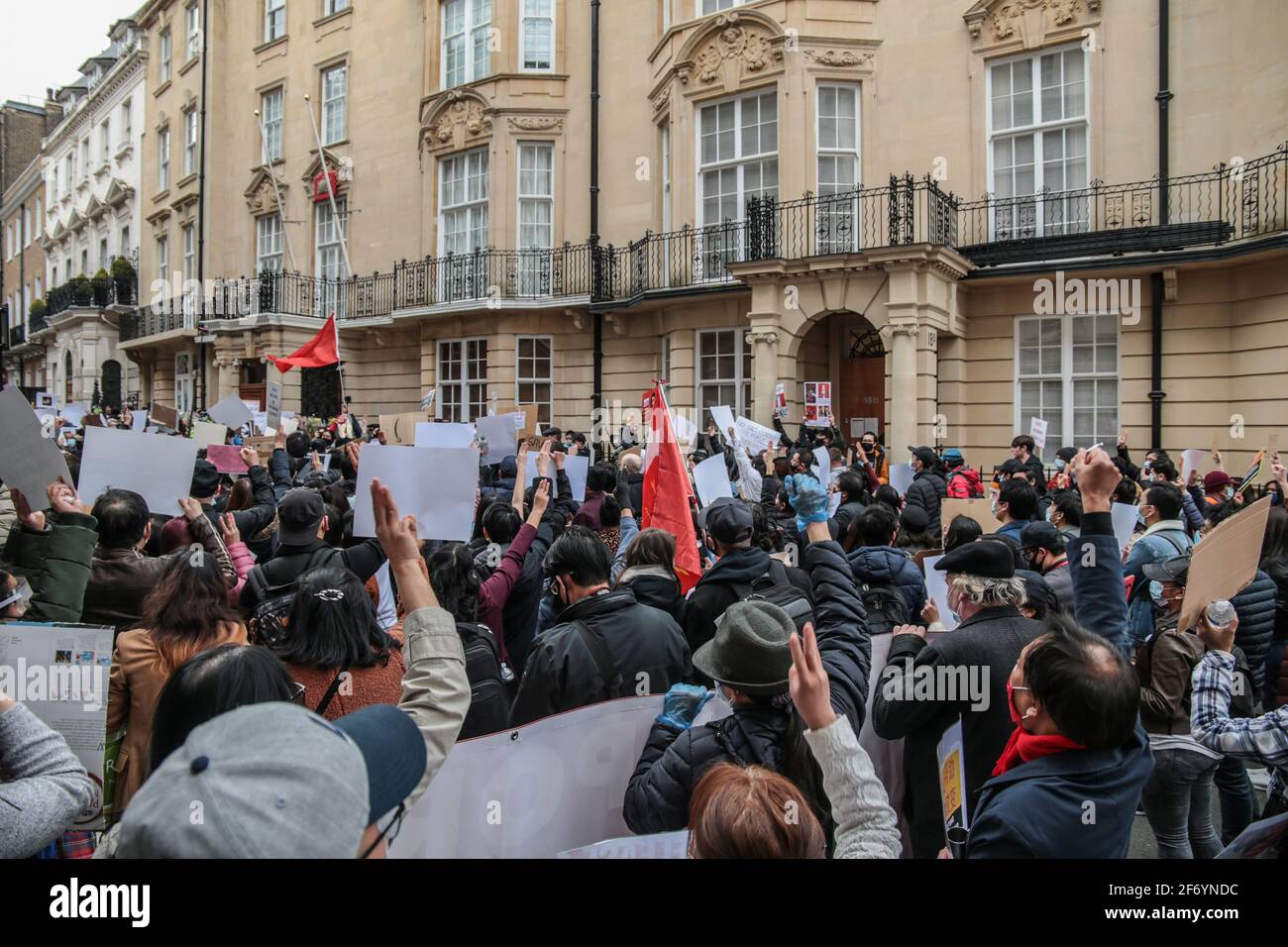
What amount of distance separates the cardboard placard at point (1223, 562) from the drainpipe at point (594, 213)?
17.0 m

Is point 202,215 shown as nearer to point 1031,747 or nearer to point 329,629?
point 329,629

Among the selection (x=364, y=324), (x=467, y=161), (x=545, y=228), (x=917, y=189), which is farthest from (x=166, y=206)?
(x=917, y=189)

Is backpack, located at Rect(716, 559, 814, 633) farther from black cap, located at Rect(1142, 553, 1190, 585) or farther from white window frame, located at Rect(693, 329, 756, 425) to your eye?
white window frame, located at Rect(693, 329, 756, 425)

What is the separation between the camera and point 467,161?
22.0 m

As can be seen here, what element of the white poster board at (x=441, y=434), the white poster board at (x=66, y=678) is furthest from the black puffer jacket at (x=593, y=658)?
the white poster board at (x=441, y=434)

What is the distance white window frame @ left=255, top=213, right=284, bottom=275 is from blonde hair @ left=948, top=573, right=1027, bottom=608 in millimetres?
26516

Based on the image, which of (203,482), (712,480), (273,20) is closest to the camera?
(203,482)

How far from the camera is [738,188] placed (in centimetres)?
1753

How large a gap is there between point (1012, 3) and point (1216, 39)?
124 inches

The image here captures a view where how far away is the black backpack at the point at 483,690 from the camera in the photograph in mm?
3398

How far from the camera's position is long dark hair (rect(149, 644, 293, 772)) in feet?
7.16

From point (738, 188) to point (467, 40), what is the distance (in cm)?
894

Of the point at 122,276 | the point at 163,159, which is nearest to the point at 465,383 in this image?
the point at 163,159
